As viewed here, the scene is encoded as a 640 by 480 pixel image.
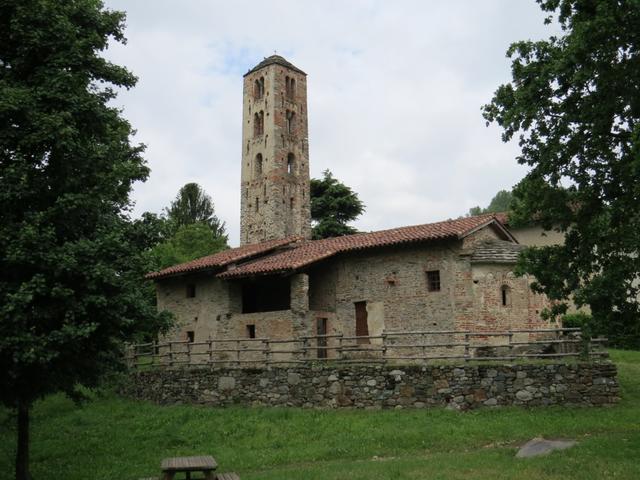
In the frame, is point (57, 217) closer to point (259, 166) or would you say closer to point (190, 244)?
point (259, 166)

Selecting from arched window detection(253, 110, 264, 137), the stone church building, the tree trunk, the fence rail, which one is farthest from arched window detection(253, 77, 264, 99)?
the tree trunk

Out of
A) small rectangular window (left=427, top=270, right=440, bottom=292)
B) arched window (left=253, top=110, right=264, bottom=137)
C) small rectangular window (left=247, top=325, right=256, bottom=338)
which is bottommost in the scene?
small rectangular window (left=247, top=325, right=256, bottom=338)

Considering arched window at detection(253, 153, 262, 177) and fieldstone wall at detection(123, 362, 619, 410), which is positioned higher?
arched window at detection(253, 153, 262, 177)

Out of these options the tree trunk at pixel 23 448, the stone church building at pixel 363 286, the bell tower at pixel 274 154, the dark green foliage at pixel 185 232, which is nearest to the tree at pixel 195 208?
the dark green foliage at pixel 185 232

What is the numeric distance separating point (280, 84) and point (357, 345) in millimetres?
24701

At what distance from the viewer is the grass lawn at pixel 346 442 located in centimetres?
1181

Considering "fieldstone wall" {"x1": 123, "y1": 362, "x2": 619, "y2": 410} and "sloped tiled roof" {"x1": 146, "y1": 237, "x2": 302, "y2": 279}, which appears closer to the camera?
"fieldstone wall" {"x1": 123, "y1": 362, "x2": 619, "y2": 410}

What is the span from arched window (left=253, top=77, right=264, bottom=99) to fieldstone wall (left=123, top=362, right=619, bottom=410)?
1059 inches

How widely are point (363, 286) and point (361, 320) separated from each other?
54.0 inches

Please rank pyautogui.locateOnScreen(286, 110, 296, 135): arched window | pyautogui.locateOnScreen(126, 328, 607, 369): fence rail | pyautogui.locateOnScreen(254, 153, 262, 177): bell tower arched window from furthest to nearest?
pyautogui.locateOnScreen(286, 110, 296, 135): arched window
pyautogui.locateOnScreen(254, 153, 262, 177): bell tower arched window
pyautogui.locateOnScreen(126, 328, 607, 369): fence rail

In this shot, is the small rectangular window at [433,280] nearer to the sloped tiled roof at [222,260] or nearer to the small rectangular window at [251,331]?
the small rectangular window at [251,331]

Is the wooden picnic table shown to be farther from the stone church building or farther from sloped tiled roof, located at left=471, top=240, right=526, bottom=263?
sloped tiled roof, located at left=471, top=240, right=526, bottom=263

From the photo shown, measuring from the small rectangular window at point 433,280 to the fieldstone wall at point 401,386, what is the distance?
17.8 ft

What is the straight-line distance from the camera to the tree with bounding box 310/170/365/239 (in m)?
43.0
